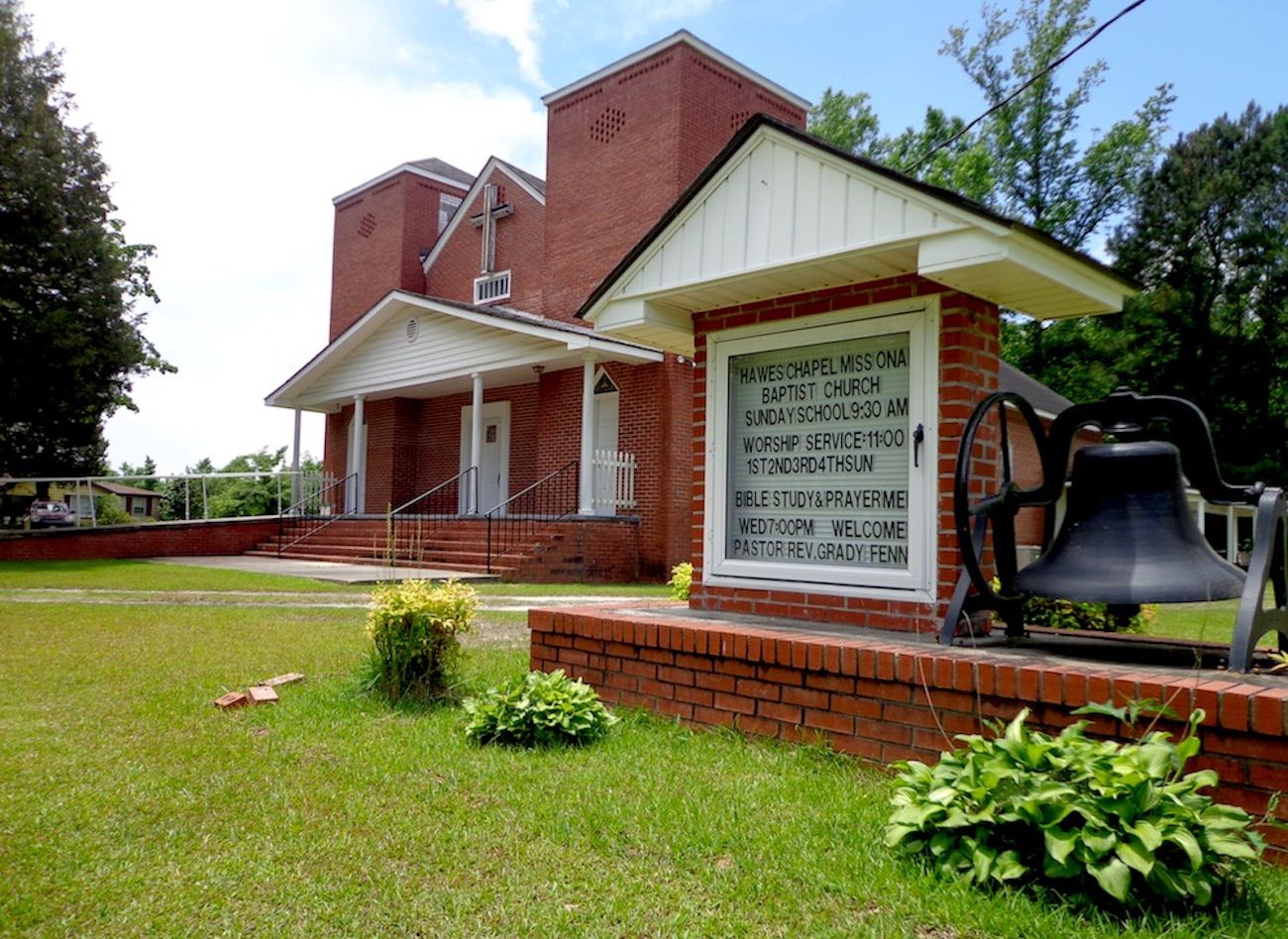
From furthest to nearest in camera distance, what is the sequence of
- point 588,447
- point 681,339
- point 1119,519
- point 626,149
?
point 626,149
point 588,447
point 681,339
point 1119,519

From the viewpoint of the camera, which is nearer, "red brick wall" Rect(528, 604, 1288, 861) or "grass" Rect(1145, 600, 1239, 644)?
"red brick wall" Rect(528, 604, 1288, 861)

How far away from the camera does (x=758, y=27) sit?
23.2ft

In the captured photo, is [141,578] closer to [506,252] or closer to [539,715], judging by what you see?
[506,252]

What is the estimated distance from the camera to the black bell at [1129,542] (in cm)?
362

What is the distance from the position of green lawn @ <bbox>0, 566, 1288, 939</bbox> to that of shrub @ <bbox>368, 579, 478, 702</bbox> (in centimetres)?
21

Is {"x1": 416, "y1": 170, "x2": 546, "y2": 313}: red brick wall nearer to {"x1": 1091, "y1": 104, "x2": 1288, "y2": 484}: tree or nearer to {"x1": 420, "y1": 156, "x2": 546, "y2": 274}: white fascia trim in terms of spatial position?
{"x1": 420, "y1": 156, "x2": 546, "y2": 274}: white fascia trim

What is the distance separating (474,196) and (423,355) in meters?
5.18

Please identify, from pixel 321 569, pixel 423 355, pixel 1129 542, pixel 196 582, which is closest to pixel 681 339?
pixel 1129 542

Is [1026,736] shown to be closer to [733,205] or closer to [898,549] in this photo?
[898,549]

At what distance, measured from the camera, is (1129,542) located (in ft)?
12.5

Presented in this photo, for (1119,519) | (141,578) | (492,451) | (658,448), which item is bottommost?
(141,578)

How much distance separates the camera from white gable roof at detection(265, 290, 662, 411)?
1625cm

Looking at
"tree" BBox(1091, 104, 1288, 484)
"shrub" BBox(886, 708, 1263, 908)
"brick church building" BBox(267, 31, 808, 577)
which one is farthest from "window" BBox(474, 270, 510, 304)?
"shrub" BBox(886, 708, 1263, 908)

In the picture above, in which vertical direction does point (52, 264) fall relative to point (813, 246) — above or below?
above
